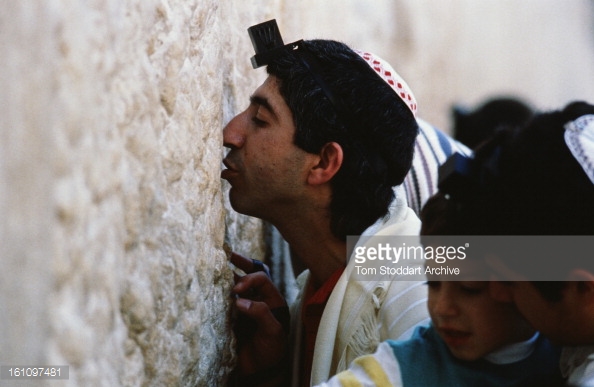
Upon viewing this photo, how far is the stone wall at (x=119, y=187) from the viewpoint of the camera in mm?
1288

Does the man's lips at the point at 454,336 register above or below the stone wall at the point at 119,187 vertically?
below

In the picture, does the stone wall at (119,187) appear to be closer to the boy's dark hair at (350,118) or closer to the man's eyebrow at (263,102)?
the man's eyebrow at (263,102)

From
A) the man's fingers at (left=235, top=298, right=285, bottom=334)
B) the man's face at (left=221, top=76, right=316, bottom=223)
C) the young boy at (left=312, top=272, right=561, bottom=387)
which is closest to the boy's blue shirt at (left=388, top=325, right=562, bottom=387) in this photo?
the young boy at (left=312, top=272, right=561, bottom=387)

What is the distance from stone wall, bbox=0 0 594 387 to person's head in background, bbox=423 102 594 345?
577 millimetres

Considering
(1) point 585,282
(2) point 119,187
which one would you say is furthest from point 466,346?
(2) point 119,187

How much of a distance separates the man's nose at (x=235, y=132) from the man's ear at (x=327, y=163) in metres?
0.21

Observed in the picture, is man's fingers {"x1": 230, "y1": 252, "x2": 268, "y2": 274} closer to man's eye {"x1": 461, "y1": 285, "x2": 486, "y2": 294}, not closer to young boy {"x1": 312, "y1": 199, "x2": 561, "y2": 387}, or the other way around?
young boy {"x1": 312, "y1": 199, "x2": 561, "y2": 387}

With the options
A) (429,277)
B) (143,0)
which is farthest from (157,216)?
(429,277)

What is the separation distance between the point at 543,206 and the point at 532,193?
0.03 metres

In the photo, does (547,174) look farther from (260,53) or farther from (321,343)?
(260,53)

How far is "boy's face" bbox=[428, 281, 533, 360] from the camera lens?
1604 millimetres

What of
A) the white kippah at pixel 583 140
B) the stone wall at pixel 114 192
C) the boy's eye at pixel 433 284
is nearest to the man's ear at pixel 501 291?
the boy's eye at pixel 433 284

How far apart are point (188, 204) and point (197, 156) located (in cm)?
13

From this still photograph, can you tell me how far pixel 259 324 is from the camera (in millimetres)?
2268
